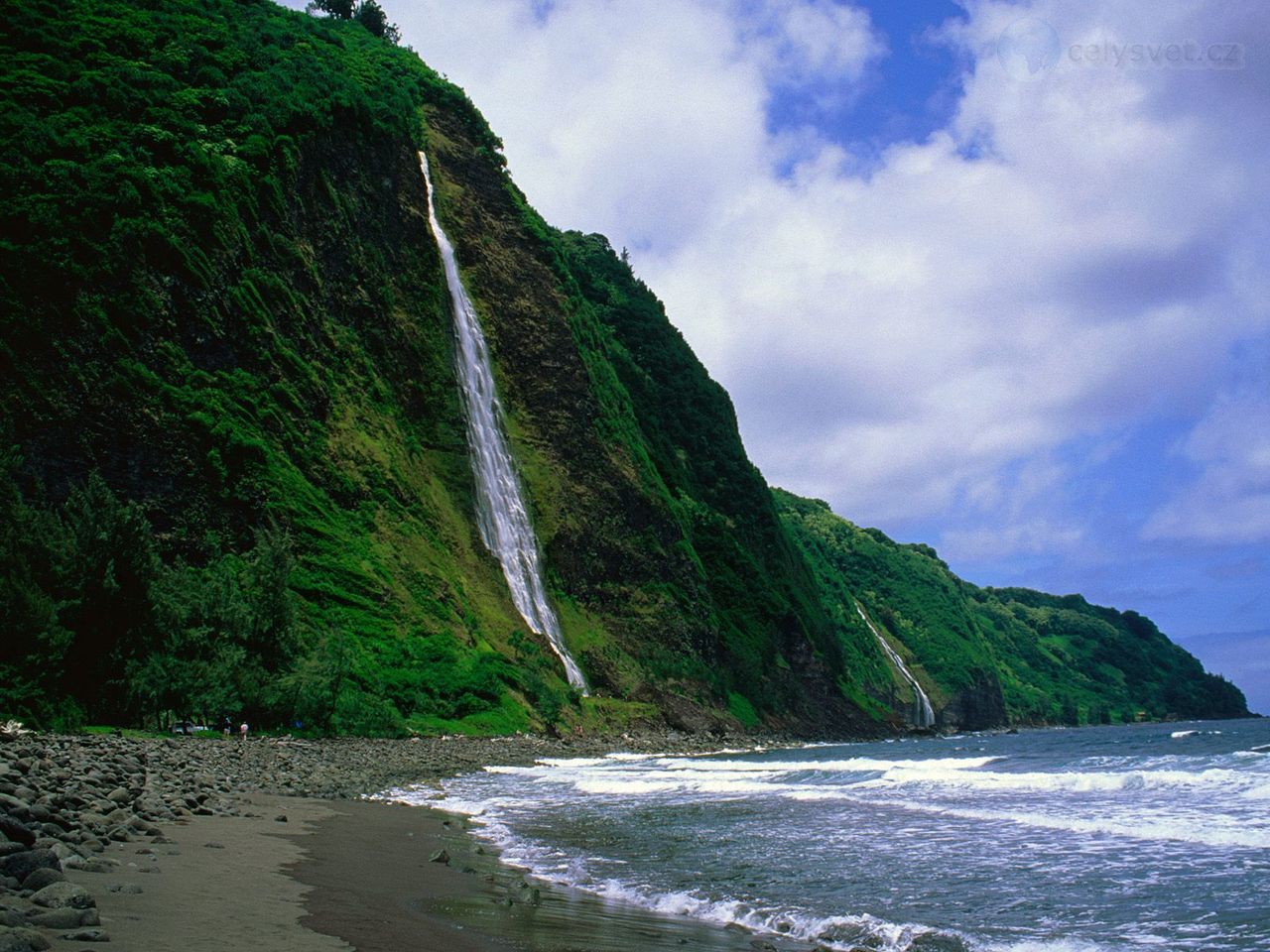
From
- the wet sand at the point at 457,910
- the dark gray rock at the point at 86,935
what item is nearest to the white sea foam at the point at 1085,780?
the wet sand at the point at 457,910

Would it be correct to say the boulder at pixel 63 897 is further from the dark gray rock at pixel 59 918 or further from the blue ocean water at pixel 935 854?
the blue ocean water at pixel 935 854

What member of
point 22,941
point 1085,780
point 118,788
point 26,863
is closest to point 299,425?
point 118,788

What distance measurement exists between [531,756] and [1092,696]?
158m

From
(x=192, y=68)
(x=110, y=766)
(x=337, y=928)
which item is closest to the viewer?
(x=337, y=928)

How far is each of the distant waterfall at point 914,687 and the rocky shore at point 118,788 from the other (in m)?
89.8

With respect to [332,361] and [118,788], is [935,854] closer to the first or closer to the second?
[118,788]

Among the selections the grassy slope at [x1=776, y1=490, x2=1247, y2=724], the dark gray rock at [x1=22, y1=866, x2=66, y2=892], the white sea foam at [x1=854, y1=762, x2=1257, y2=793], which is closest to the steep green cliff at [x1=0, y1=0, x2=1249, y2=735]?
the dark gray rock at [x1=22, y1=866, x2=66, y2=892]

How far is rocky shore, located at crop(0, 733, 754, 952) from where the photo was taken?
5.51m

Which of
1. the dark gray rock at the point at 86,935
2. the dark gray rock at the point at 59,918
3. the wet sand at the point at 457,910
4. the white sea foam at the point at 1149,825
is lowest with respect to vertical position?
the wet sand at the point at 457,910

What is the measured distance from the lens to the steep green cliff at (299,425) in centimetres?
2966

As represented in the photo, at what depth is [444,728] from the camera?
38.7 meters

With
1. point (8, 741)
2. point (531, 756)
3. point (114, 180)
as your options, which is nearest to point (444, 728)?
point (531, 756)

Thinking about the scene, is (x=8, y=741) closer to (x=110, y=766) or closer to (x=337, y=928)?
(x=110, y=766)

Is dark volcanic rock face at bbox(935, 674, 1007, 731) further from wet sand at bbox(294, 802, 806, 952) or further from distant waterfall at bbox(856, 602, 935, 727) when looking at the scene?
wet sand at bbox(294, 802, 806, 952)
